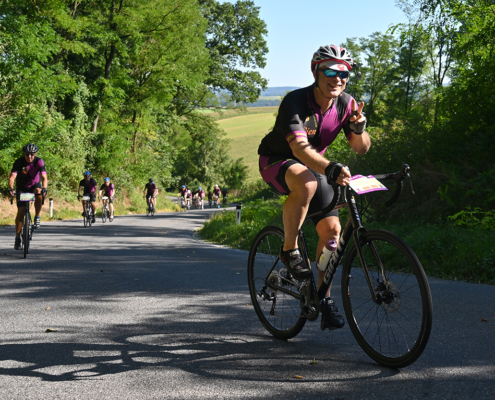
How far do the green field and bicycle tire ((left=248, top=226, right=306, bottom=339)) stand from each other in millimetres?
96080

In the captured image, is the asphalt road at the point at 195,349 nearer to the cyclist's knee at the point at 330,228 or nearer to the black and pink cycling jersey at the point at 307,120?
the cyclist's knee at the point at 330,228

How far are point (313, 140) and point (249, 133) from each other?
145m

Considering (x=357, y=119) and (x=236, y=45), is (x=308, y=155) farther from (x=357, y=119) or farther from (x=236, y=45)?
(x=236, y=45)

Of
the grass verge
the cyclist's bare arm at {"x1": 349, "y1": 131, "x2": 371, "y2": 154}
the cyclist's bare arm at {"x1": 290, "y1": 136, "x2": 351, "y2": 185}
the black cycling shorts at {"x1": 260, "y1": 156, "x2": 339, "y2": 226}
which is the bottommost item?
the grass verge

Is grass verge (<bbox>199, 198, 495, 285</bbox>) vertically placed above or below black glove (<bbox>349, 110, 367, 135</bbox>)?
below

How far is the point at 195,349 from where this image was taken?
4336mm

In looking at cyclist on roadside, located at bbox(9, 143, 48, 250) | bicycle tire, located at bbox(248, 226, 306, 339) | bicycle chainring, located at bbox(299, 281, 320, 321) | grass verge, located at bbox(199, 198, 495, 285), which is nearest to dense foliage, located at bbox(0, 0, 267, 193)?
cyclist on roadside, located at bbox(9, 143, 48, 250)

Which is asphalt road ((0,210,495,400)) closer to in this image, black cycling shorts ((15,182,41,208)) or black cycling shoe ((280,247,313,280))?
black cycling shoe ((280,247,313,280))

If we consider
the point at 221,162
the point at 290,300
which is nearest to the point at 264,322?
the point at 290,300

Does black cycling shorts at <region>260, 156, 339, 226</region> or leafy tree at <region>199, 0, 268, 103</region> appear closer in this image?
black cycling shorts at <region>260, 156, 339, 226</region>

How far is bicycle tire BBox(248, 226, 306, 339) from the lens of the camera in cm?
452

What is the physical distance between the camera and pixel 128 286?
7.47 meters

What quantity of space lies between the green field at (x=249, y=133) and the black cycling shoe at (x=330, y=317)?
9713 centimetres

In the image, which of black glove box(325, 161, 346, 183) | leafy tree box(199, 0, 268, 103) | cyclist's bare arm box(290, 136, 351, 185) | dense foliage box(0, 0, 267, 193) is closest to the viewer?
black glove box(325, 161, 346, 183)
